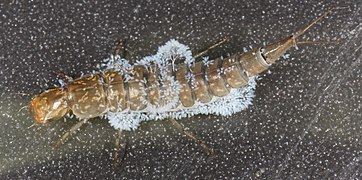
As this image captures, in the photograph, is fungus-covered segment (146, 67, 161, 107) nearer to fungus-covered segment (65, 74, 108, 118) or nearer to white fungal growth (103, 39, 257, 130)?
white fungal growth (103, 39, 257, 130)

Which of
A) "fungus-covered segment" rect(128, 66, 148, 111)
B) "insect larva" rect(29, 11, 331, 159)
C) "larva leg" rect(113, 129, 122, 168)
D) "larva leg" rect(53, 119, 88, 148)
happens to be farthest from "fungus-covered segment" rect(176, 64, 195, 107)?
"larva leg" rect(53, 119, 88, 148)

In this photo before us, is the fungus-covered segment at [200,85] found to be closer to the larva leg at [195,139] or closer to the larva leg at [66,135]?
the larva leg at [195,139]

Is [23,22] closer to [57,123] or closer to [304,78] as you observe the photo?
[57,123]

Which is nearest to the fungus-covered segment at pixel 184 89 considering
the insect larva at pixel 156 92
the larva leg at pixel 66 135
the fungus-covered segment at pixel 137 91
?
the insect larva at pixel 156 92

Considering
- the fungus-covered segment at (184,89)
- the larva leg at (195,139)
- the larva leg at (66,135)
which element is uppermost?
Answer: the fungus-covered segment at (184,89)

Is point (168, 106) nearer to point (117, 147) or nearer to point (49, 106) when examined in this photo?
point (117, 147)

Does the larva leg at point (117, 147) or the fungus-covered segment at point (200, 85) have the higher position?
the fungus-covered segment at point (200, 85)

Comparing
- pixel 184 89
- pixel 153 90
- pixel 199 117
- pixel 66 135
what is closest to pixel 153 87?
pixel 153 90

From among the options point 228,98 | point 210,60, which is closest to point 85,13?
point 210,60
